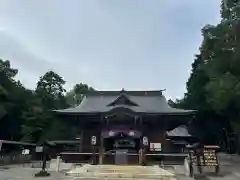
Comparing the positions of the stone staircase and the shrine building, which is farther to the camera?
the shrine building

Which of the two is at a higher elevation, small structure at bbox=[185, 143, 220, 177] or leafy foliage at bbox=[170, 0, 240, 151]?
leafy foliage at bbox=[170, 0, 240, 151]

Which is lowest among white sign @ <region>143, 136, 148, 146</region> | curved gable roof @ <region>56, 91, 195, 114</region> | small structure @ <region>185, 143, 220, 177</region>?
small structure @ <region>185, 143, 220, 177</region>

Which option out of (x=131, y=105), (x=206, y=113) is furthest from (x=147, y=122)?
(x=206, y=113)

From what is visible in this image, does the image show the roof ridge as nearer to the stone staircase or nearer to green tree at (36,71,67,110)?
the stone staircase

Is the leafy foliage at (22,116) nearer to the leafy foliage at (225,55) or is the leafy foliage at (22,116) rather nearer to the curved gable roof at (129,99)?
the curved gable roof at (129,99)

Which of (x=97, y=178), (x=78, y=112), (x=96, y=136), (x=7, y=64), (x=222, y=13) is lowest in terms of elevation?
(x=97, y=178)

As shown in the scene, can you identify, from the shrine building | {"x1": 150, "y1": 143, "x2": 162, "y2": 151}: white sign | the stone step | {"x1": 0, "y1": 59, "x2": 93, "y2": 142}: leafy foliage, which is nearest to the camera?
the stone step

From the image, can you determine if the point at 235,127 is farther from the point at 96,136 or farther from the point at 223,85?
the point at 96,136

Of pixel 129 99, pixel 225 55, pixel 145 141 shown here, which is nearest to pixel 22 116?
pixel 129 99

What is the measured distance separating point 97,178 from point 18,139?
30.3 meters

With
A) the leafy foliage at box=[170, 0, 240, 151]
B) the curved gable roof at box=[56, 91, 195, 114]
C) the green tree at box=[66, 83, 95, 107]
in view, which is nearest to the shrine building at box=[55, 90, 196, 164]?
the curved gable roof at box=[56, 91, 195, 114]

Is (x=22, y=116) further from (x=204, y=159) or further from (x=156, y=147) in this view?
(x=204, y=159)

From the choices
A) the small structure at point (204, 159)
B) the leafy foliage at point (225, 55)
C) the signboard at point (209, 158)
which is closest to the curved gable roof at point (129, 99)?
the leafy foliage at point (225, 55)

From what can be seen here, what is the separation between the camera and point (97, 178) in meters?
17.1
